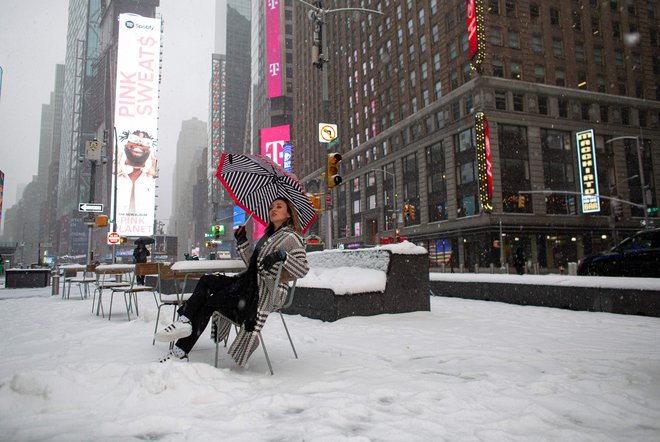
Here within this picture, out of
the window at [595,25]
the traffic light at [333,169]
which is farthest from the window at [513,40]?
the traffic light at [333,169]

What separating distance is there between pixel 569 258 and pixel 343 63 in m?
44.8

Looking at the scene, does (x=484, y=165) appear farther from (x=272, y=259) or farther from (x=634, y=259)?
(x=272, y=259)

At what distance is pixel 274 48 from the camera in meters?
94.2

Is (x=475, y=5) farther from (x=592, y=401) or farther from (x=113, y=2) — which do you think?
(x=113, y=2)

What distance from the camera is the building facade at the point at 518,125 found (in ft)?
118

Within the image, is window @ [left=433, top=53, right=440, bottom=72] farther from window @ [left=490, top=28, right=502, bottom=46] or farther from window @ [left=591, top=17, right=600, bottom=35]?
window @ [left=591, top=17, right=600, bottom=35]

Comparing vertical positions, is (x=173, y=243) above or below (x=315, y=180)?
below

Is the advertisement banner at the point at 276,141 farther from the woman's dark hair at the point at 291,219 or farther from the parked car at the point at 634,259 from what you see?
the woman's dark hair at the point at 291,219

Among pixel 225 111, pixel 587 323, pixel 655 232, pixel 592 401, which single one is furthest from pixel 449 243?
pixel 225 111

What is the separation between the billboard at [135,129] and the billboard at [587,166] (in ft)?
183

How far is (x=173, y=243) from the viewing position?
276 ft

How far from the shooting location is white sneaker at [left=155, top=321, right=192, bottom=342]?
12.2 ft

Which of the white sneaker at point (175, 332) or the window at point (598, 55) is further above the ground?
the window at point (598, 55)

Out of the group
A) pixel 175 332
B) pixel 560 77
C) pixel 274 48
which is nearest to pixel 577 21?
pixel 560 77
